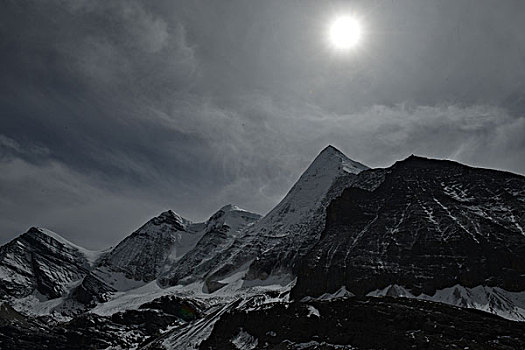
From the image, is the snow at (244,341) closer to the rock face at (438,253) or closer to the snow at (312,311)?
the snow at (312,311)

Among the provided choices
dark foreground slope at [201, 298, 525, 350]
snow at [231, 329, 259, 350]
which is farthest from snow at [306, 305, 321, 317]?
snow at [231, 329, 259, 350]

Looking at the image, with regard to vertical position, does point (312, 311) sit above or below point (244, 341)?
above

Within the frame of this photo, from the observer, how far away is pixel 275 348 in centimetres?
10444

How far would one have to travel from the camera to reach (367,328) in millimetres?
100500

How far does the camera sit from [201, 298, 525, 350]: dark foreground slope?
91400 mm

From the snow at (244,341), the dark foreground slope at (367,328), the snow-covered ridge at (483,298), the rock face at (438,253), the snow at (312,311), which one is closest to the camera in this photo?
the dark foreground slope at (367,328)

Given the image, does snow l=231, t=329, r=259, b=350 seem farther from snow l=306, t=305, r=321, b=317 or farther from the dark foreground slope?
snow l=306, t=305, r=321, b=317

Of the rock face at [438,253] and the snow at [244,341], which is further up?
the rock face at [438,253]

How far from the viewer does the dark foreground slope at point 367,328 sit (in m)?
91.4

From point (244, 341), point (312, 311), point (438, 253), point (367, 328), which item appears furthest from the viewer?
point (438, 253)

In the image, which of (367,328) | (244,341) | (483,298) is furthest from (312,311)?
(483,298)

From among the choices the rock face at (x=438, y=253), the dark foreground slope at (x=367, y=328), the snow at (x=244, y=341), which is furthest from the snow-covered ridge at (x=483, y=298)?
the snow at (x=244, y=341)

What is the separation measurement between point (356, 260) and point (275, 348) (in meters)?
85.8

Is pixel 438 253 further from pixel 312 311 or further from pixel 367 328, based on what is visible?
pixel 367 328
